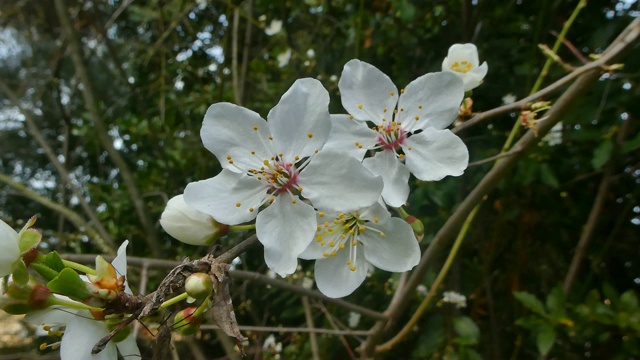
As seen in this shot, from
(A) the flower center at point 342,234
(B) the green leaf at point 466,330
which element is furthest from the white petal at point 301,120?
(B) the green leaf at point 466,330

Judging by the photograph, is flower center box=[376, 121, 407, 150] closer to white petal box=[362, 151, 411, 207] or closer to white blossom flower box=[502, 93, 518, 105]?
white petal box=[362, 151, 411, 207]

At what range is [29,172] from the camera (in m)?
3.12

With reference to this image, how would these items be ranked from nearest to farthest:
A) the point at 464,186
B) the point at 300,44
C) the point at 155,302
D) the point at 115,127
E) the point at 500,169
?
the point at 155,302, the point at 500,169, the point at 464,186, the point at 300,44, the point at 115,127

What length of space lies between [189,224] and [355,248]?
0.23 meters

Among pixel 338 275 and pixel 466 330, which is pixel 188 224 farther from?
pixel 466 330

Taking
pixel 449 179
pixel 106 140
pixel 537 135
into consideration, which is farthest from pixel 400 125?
pixel 106 140

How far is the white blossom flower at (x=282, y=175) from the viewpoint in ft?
2.19

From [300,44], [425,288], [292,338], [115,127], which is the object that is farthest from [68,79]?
[425,288]

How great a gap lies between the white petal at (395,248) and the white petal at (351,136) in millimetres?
104

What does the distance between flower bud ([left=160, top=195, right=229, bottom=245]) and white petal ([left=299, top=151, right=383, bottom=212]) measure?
0.12 metres

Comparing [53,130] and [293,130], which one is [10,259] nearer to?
[293,130]

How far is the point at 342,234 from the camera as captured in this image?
2.54 feet

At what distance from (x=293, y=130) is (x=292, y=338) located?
1.27 metres

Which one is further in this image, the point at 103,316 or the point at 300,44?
the point at 300,44
